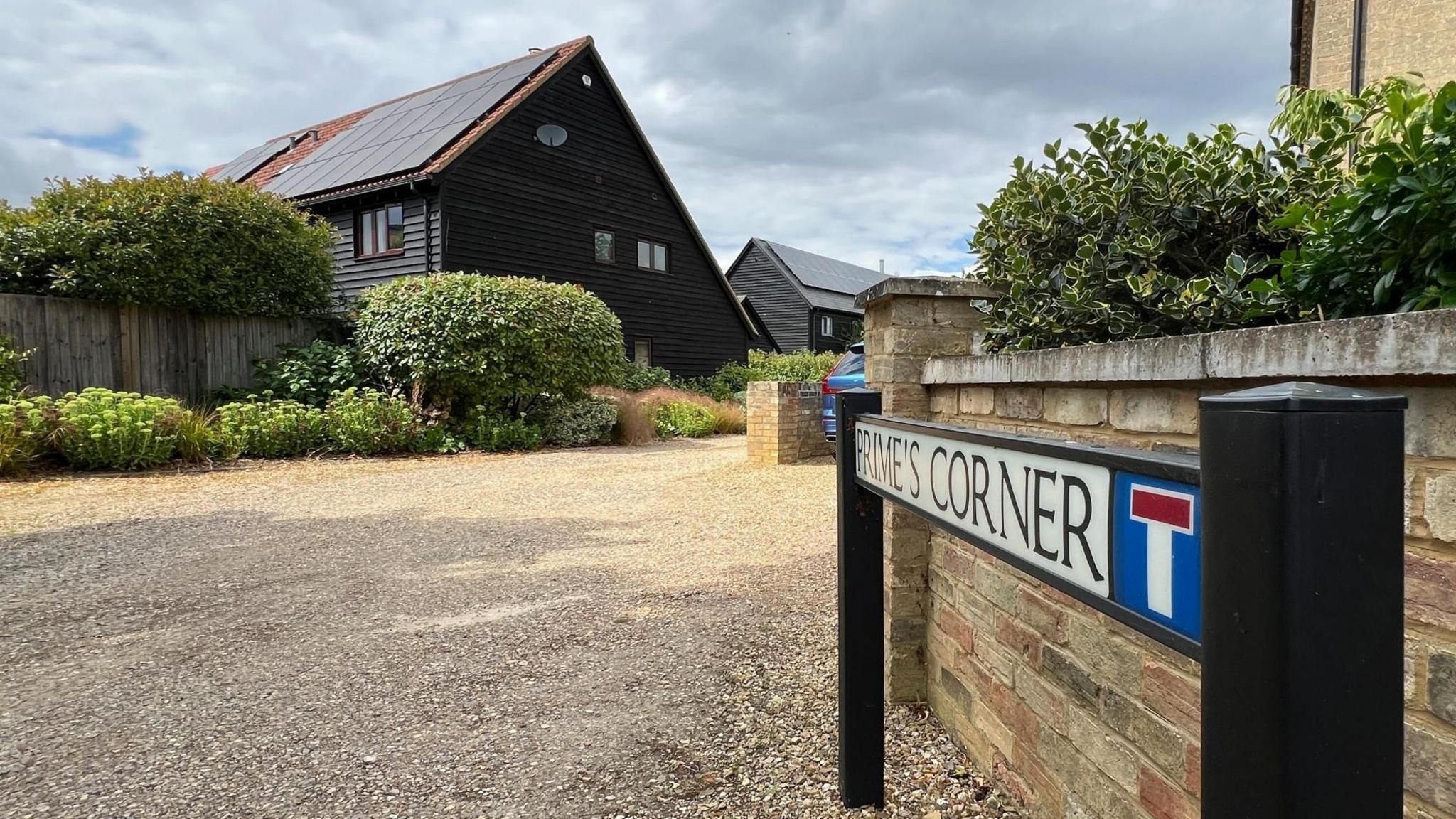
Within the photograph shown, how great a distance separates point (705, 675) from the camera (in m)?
3.33

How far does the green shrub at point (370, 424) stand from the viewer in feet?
33.3

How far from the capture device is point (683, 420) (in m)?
15.0

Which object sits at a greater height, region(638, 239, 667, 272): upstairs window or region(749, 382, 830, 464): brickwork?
region(638, 239, 667, 272): upstairs window

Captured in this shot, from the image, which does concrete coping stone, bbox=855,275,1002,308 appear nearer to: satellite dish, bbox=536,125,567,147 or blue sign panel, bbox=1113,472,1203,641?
blue sign panel, bbox=1113,472,1203,641

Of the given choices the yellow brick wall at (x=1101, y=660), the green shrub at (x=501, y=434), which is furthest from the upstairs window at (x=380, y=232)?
the yellow brick wall at (x=1101, y=660)

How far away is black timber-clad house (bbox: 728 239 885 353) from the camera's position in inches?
1432

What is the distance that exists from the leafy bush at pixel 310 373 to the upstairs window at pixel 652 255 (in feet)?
31.9

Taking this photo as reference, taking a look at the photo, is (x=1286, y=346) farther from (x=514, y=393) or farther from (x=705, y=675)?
(x=514, y=393)

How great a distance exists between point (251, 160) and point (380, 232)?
9.68m

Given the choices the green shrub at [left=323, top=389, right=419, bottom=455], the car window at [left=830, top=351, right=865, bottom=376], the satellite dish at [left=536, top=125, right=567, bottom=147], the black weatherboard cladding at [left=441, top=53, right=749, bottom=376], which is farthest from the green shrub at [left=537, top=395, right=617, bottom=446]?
the satellite dish at [left=536, top=125, right=567, bottom=147]

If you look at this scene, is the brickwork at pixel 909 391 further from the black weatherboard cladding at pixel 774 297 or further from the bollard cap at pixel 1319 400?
the black weatherboard cladding at pixel 774 297

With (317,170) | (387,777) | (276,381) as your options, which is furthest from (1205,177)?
(317,170)

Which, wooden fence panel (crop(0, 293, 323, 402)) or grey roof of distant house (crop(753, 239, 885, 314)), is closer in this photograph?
wooden fence panel (crop(0, 293, 323, 402))

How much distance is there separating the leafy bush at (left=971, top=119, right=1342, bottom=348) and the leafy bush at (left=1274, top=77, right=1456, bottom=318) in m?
0.23
